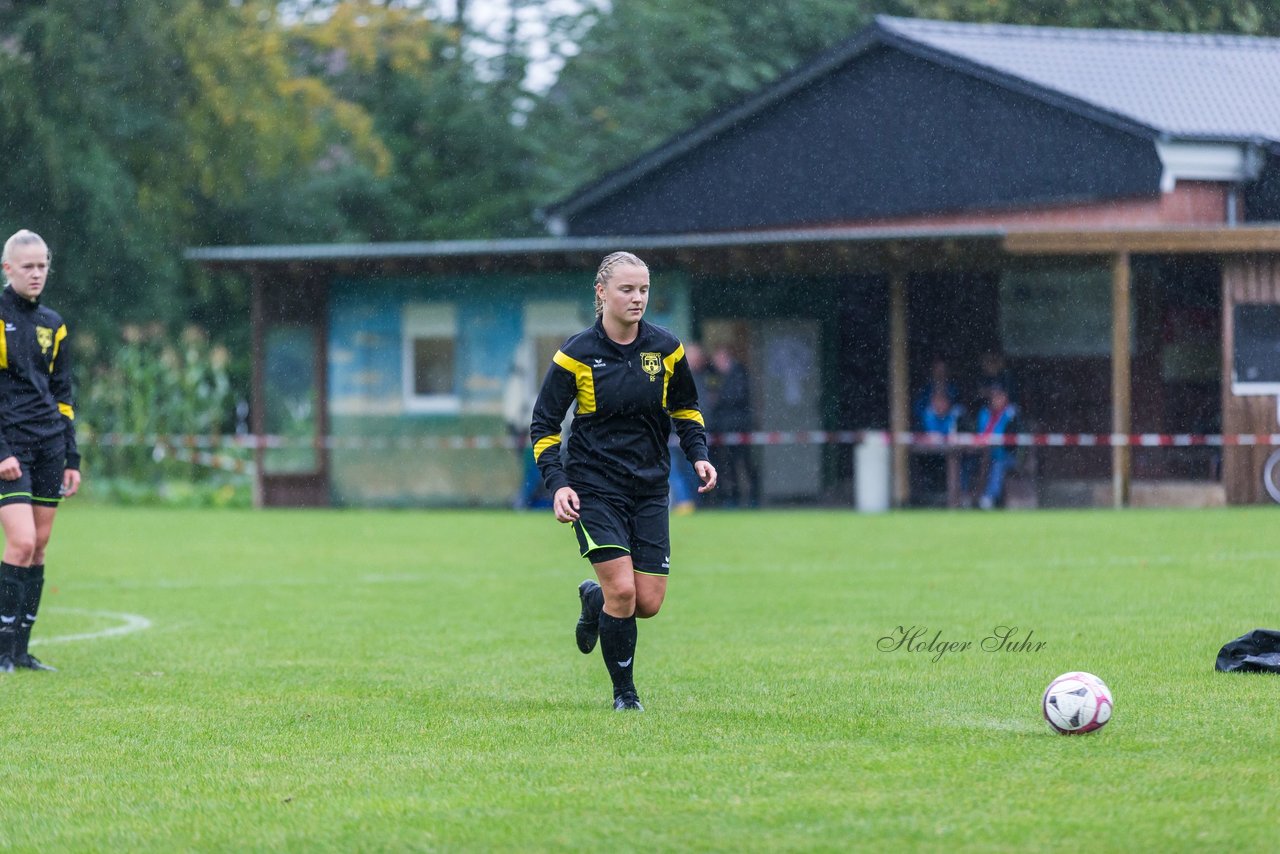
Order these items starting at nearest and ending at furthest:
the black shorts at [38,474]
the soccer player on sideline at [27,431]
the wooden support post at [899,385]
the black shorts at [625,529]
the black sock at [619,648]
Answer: the black shorts at [625,529] < the black sock at [619,648] < the soccer player on sideline at [27,431] < the black shorts at [38,474] < the wooden support post at [899,385]

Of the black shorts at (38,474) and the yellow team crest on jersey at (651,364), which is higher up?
the yellow team crest on jersey at (651,364)

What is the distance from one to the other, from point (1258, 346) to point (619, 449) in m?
18.7

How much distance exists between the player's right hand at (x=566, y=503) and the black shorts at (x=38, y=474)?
120 inches

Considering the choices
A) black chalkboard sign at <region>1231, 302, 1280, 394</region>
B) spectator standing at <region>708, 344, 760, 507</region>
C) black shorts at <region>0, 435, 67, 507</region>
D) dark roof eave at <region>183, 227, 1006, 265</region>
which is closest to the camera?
black shorts at <region>0, 435, 67, 507</region>

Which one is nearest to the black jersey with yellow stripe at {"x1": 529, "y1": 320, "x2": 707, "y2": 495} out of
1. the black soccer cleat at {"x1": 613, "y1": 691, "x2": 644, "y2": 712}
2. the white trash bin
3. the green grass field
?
the black soccer cleat at {"x1": 613, "y1": 691, "x2": 644, "y2": 712}

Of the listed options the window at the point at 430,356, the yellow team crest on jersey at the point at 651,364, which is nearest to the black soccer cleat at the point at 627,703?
the yellow team crest on jersey at the point at 651,364

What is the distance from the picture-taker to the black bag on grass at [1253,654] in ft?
28.8

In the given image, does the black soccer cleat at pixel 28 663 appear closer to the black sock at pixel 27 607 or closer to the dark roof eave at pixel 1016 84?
the black sock at pixel 27 607

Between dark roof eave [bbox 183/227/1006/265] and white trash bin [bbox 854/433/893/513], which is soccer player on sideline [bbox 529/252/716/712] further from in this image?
white trash bin [bbox 854/433/893/513]

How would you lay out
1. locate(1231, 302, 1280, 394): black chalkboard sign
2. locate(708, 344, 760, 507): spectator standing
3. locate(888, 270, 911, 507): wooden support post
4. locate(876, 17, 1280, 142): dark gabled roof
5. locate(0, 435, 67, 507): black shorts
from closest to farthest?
locate(0, 435, 67, 507): black shorts < locate(1231, 302, 1280, 394): black chalkboard sign < locate(708, 344, 760, 507): spectator standing < locate(888, 270, 911, 507): wooden support post < locate(876, 17, 1280, 142): dark gabled roof

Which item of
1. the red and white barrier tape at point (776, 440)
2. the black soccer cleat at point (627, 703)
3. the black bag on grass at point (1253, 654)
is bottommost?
the black soccer cleat at point (627, 703)

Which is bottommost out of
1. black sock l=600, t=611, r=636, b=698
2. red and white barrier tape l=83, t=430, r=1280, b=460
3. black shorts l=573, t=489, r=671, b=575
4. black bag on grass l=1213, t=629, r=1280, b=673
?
black bag on grass l=1213, t=629, r=1280, b=673

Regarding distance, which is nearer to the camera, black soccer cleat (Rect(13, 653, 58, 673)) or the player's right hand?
the player's right hand

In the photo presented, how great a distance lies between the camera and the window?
28.0m
